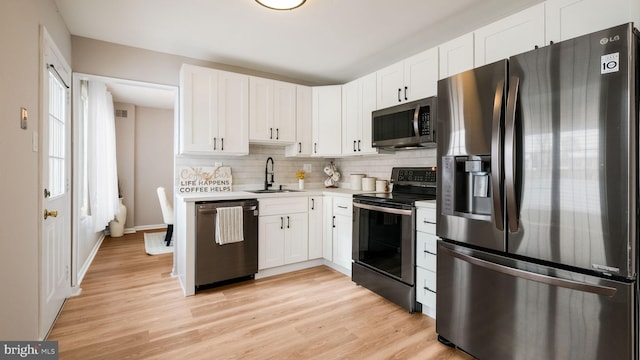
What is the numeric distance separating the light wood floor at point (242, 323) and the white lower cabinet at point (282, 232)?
0.24m

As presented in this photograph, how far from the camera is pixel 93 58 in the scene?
2.93 metres

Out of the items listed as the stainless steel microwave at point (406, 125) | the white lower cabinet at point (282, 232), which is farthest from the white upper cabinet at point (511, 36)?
the white lower cabinet at point (282, 232)

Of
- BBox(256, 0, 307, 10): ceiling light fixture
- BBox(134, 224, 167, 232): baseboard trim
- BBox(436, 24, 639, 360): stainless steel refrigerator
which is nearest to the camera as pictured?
BBox(436, 24, 639, 360): stainless steel refrigerator

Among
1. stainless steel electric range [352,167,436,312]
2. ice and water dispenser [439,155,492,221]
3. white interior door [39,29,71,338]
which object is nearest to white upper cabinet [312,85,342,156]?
stainless steel electric range [352,167,436,312]

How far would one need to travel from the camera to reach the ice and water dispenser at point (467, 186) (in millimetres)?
1799

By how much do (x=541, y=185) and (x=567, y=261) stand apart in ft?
1.23

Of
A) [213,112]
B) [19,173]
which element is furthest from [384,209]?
[19,173]

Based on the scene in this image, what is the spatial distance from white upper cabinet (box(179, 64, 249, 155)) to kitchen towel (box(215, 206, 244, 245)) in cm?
69

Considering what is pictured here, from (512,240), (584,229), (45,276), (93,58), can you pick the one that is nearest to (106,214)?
(93,58)

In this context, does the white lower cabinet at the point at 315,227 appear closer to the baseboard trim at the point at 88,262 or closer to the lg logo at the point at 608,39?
the baseboard trim at the point at 88,262

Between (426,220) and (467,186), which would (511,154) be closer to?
(467,186)

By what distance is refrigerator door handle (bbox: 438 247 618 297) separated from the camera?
1.33 m

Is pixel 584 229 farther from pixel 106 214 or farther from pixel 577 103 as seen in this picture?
pixel 106 214

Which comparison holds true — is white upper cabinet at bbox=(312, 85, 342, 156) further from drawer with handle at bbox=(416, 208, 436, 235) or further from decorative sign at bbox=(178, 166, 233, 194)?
drawer with handle at bbox=(416, 208, 436, 235)
